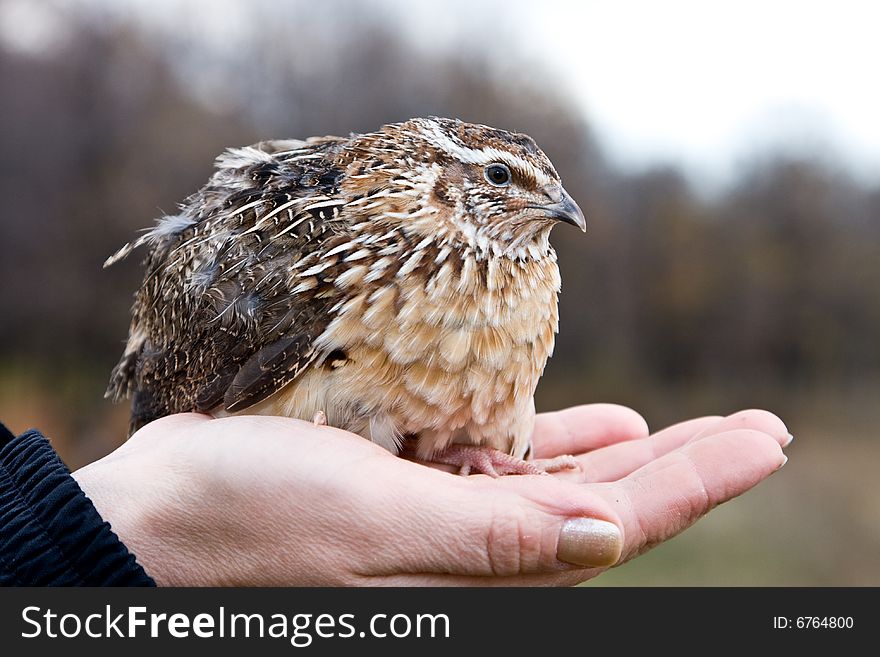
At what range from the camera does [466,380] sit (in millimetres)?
3361

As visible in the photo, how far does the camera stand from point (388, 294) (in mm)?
3283

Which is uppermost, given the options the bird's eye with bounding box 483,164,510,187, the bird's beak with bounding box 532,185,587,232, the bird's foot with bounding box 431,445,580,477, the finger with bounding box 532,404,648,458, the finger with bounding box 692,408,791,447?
the bird's eye with bounding box 483,164,510,187

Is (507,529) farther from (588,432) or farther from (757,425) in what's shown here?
(588,432)

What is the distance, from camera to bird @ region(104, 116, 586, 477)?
3.30m

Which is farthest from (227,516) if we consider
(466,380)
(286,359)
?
(466,380)

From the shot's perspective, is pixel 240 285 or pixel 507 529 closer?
pixel 507 529

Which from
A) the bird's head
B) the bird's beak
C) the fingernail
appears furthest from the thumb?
the bird's beak

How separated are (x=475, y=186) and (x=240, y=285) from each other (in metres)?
1.10

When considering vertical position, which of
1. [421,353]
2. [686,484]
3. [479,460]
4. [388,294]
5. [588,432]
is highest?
[388,294]

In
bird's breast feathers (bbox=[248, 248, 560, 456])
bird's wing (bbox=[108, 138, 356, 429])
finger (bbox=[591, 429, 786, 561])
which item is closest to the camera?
finger (bbox=[591, 429, 786, 561])

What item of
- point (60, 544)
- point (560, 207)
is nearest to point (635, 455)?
point (560, 207)

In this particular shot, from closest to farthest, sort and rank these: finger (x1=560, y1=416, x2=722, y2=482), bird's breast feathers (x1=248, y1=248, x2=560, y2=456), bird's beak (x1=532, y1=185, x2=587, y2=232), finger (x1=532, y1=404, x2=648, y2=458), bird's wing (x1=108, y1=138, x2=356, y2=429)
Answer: bird's breast feathers (x1=248, y1=248, x2=560, y2=456) → bird's wing (x1=108, y1=138, x2=356, y2=429) → bird's beak (x1=532, y1=185, x2=587, y2=232) → finger (x1=560, y1=416, x2=722, y2=482) → finger (x1=532, y1=404, x2=648, y2=458)

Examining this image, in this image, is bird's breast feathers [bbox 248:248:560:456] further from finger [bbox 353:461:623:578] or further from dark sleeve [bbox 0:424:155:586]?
dark sleeve [bbox 0:424:155:586]

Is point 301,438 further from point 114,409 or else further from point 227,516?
point 114,409
